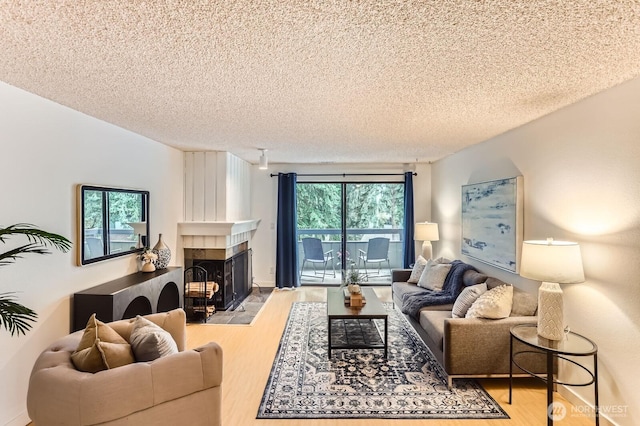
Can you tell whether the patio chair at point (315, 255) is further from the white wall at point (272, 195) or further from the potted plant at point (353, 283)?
the potted plant at point (353, 283)

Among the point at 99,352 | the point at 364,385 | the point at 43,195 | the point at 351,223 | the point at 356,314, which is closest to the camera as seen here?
the point at 99,352

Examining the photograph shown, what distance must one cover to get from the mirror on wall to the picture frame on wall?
152 inches

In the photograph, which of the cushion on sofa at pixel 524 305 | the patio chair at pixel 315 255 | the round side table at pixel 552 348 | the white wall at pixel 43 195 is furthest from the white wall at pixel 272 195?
the round side table at pixel 552 348

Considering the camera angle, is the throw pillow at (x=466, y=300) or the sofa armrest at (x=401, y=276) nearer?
Result: the throw pillow at (x=466, y=300)

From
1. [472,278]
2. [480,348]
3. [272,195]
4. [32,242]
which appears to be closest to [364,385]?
[480,348]

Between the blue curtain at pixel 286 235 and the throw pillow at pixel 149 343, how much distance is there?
160 inches

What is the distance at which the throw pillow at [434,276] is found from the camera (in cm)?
438

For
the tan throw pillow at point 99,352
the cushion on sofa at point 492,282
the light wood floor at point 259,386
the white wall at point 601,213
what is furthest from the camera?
the cushion on sofa at point 492,282

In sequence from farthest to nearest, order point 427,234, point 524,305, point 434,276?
point 427,234 < point 434,276 < point 524,305

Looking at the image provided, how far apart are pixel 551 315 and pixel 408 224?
393 centimetres

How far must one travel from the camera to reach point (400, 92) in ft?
7.88

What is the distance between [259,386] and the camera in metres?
2.88

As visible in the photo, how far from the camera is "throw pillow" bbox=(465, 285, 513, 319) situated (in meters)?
2.85

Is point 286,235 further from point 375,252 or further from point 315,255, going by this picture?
point 375,252
